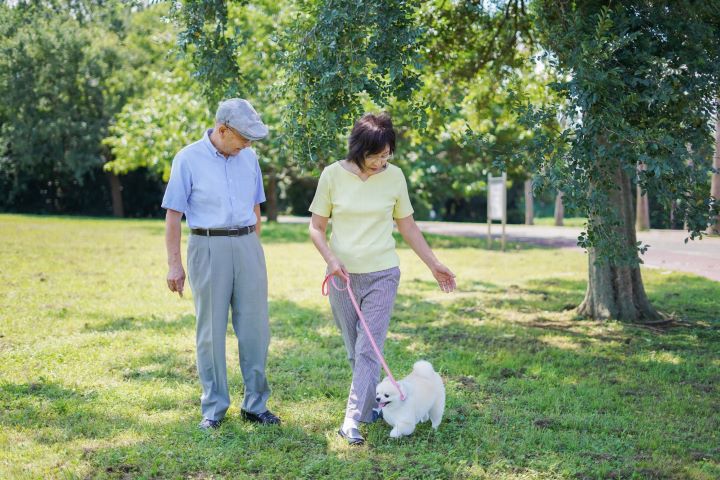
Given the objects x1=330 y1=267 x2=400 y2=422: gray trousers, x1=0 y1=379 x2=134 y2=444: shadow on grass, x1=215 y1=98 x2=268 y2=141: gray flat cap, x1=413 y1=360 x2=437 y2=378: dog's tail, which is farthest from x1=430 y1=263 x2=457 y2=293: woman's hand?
x1=0 y1=379 x2=134 y2=444: shadow on grass

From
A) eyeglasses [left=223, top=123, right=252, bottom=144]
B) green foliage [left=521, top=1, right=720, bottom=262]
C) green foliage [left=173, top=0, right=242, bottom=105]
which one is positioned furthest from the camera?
green foliage [left=173, top=0, right=242, bottom=105]

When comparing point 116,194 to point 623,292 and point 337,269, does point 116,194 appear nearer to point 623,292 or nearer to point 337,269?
point 623,292

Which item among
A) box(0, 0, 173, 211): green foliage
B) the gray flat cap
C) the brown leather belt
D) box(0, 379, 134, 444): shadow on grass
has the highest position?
box(0, 0, 173, 211): green foliage

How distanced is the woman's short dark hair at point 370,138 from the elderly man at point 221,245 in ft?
1.81

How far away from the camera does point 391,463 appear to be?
3.80 m

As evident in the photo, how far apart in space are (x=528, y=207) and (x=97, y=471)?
94.2ft

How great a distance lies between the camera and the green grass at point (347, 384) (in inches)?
150

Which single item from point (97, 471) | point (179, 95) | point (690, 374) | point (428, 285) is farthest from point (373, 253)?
point (179, 95)

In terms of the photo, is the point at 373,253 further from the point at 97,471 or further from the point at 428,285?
the point at 428,285

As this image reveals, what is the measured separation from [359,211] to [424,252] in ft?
1.66

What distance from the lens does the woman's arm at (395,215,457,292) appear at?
14.1 ft

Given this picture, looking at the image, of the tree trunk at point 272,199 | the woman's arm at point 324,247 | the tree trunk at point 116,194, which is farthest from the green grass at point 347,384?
the tree trunk at point 116,194

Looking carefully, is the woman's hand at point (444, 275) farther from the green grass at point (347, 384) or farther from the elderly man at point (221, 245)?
the elderly man at point (221, 245)

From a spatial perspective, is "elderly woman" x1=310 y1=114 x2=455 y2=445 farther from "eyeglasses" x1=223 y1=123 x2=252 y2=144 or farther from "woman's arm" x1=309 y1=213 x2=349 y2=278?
"eyeglasses" x1=223 y1=123 x2=252 y2=144
